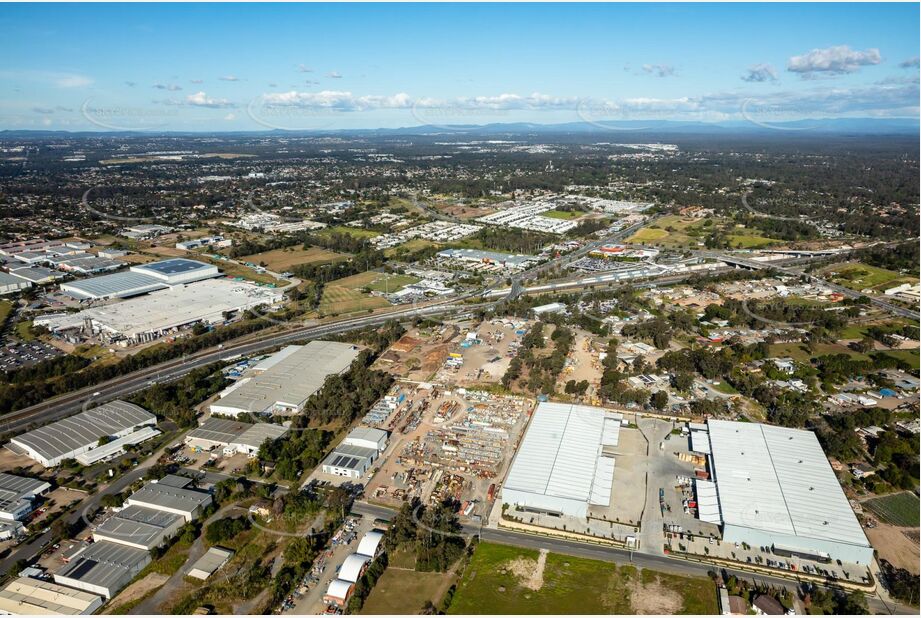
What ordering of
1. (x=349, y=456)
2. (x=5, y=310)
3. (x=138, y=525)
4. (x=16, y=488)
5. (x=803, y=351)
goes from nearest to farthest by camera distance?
(x=138, y=525), (x=16, y=488), (x=349, y=456), (x=803, y=351), (x=5, y=310)

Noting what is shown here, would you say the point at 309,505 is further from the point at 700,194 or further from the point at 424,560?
the point at 700,194

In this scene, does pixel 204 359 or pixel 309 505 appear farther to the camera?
pixel 204 359

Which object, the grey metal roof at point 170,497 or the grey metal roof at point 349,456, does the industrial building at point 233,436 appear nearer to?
the grey metal roof at point 349,456

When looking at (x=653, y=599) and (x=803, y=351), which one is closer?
(x=653, y=599)

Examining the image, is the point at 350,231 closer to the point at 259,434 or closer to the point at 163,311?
the point at 163,311

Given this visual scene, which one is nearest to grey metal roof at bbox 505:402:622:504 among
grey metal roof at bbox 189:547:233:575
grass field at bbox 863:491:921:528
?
grass field at bbox 863:491:921:528

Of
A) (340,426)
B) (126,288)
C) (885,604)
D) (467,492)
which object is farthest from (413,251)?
(885,604)

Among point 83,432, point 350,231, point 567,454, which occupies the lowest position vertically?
point 567,454

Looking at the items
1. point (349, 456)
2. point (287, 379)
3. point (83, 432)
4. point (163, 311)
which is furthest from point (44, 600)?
point (163, 311)
